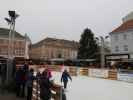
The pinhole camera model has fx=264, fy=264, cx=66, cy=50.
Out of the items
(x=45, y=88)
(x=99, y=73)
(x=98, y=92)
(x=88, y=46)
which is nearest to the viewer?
(x=45, y=88)

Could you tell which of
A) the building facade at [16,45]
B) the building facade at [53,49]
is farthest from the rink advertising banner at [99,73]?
the building facade at [53,49]

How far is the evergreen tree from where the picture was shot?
61094mm

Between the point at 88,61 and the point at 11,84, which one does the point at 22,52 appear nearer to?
the point at 88,61

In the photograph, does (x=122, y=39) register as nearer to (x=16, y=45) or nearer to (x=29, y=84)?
(x=16, y=45)

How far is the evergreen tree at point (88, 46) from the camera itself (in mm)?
61094

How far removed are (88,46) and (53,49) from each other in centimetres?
4612

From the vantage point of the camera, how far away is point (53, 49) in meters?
106

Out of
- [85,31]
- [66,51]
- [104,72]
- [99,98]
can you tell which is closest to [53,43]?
[66,51]

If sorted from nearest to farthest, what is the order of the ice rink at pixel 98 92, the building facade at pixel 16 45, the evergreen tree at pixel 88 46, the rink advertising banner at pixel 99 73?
the ice rink at pixel 98 92, the rink advertising banner at pixel 99 73, the evergreen tree at pixel 88 46, the building facade at pixel 16 45

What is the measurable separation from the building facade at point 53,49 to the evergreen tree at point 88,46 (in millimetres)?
37672

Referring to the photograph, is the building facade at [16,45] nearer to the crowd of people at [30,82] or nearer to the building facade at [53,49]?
the building facade at [53,49]

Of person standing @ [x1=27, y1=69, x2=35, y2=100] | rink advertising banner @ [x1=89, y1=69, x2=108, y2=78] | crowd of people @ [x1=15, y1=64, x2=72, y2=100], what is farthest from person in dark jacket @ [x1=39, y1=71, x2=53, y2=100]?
rink advertising banner @ [x1=89, y1=69, x2=108, y2=78]

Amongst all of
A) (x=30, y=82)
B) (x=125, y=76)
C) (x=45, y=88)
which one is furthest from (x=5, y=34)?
(x=45, y=88)

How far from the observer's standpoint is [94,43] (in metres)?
62.3
